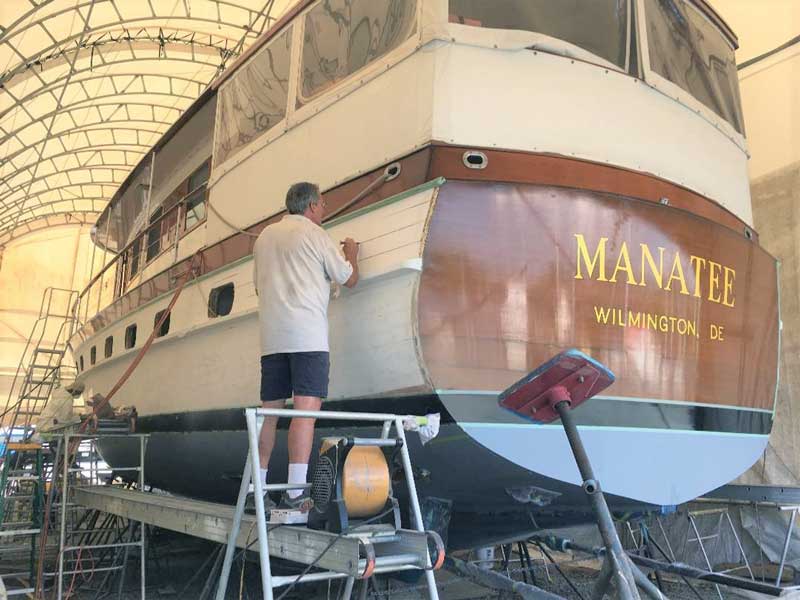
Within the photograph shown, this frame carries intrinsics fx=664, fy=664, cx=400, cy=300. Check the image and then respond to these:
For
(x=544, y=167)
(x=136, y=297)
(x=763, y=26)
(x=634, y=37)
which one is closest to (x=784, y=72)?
(x=763, y=26)

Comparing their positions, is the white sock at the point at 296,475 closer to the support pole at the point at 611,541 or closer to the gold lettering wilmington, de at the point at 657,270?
the support pole at the point at 611,541

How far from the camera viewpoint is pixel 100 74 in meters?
18.2

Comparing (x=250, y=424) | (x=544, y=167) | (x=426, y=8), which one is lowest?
(x=250, y=424)

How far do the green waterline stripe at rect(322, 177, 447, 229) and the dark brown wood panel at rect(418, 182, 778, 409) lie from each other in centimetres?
5

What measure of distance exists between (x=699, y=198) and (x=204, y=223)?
3.19 meters

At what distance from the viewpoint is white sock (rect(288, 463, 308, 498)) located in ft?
8.34

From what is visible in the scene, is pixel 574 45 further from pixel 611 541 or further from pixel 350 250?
pixel 611 541

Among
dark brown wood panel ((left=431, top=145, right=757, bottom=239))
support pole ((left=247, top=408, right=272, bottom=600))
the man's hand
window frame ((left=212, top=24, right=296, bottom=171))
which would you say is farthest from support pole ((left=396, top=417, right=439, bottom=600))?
window frame ((left=212, top=24, right=296, bottom=171))

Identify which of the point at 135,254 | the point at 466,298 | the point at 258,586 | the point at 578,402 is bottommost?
the point at 258,586

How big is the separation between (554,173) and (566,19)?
2.92ft

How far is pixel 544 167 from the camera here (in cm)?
293

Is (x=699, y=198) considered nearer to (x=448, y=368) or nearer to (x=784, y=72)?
(x=448, y=368)

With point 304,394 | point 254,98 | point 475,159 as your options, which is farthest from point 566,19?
point 304,394

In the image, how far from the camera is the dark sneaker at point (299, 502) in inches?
98.0
